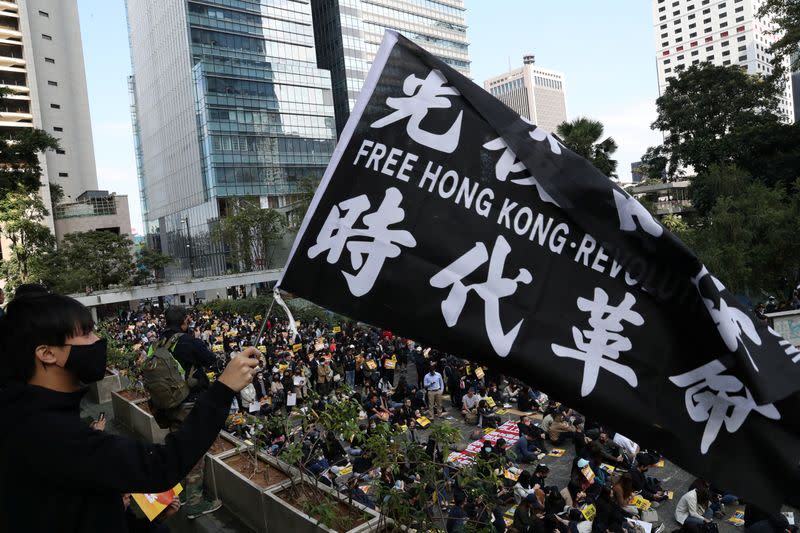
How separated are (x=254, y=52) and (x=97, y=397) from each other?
58682 millimetres

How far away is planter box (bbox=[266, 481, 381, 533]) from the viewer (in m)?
4.65

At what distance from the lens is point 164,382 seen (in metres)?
4.22

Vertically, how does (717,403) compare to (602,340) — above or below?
below

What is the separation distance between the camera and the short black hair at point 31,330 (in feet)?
5.48

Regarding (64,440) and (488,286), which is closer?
(64,440)

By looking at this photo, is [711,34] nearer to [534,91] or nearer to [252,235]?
[534,91]

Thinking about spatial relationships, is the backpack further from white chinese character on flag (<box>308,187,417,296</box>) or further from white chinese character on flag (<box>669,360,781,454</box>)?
white chinese character on flag (<box>669,360,781,454</box>)

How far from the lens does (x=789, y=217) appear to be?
18.0 metres

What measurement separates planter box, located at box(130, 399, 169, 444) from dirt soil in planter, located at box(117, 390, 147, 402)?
0.33 meters

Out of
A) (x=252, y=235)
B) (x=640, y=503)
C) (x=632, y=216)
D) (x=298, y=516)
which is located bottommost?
(x=640, y=503)

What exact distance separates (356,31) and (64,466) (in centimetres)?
7899

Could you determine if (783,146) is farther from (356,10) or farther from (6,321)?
(356,10)

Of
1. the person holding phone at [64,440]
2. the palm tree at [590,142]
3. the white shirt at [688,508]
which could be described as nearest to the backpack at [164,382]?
the person holding phone at [64,440]

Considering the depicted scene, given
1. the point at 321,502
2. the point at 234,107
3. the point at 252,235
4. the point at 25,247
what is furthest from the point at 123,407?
the point at 234,107
